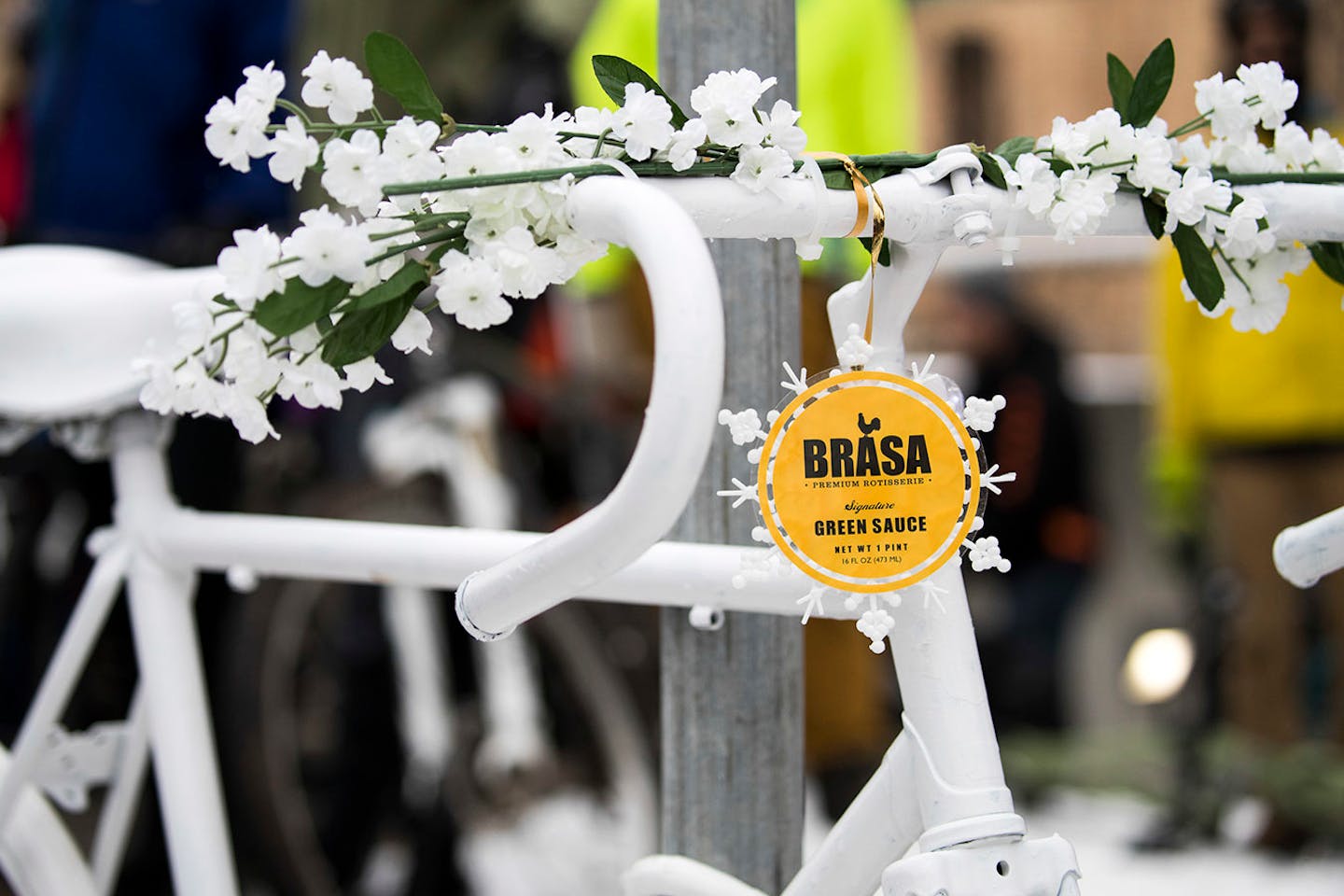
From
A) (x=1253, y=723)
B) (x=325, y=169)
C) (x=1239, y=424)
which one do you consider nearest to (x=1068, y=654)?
(x=1253, y=723)

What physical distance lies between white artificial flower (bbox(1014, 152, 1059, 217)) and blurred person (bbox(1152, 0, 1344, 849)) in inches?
67.0

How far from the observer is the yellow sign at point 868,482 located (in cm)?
60

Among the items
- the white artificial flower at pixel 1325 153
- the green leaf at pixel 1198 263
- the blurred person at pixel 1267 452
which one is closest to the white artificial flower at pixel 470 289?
the green leaf at pixel 1198 263

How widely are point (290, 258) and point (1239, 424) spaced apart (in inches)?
80.0

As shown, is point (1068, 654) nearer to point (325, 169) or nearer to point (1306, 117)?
point (1306, 117)

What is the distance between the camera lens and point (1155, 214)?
2.27 feet

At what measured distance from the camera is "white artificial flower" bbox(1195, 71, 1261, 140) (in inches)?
27.8

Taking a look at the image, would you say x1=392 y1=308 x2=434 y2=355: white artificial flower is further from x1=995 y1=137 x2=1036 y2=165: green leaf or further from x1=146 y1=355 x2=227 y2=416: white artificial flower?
x1=995 y1=137 x2=1036 y2=165: green leaf

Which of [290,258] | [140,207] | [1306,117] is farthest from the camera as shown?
[1306,117]

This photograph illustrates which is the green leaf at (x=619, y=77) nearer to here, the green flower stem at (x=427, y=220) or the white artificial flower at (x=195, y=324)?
the green flower stem at (x=427, y=220)

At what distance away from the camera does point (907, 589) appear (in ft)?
2.10

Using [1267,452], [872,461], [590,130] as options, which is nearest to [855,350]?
[872,461]

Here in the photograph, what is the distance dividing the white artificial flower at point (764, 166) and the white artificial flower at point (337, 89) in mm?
162

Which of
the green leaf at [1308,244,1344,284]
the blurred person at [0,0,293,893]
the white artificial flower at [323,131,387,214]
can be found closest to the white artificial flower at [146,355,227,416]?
the white artificial flower at [323,131,387,214]
